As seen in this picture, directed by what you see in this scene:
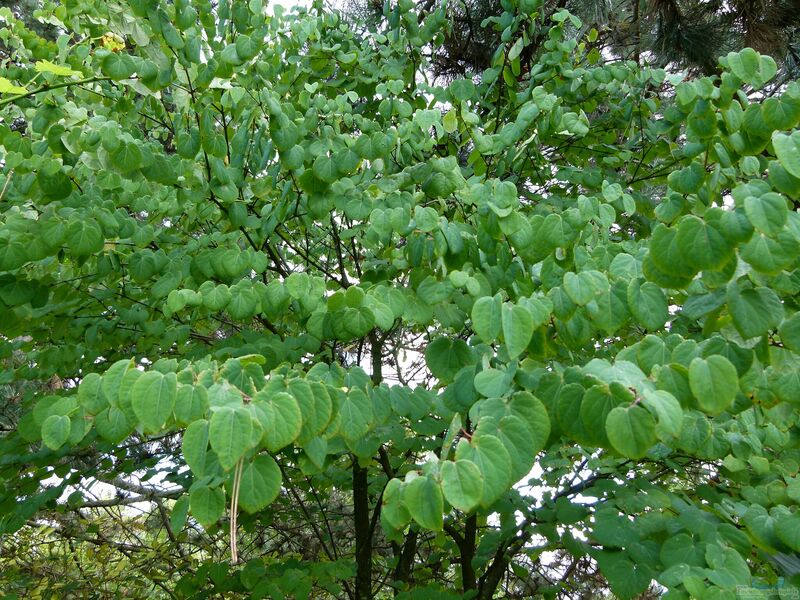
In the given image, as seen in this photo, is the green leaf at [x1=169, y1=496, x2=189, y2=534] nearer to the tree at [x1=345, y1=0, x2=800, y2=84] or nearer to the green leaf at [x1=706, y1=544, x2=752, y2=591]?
the green leaf at [x1=706, y1=544, x2=752, y2=591]

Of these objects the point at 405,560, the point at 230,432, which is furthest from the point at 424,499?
the point at 405,560

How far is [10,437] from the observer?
7.84 ft

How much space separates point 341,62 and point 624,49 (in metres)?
2.90

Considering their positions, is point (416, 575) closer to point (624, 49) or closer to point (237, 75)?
point (237, 75)

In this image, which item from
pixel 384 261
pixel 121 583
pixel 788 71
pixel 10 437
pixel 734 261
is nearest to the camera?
pixel 734 261

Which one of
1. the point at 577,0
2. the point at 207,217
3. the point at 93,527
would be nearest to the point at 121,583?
the point at 93,527

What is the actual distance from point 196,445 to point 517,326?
0.55 metres

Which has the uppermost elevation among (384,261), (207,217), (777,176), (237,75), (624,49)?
(624,49)

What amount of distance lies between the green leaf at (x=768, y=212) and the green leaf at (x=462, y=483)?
58 cm

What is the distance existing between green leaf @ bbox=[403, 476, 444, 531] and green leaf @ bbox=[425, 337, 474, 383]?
0.57 meters

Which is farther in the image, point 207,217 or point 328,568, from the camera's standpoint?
point 328,568

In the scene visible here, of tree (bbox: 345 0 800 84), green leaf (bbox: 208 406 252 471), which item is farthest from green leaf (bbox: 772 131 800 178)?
tree (bbox: 345 0 800 84)

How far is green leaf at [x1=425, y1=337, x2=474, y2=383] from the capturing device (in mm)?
1500

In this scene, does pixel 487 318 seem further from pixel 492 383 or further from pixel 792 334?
pixel 792 334
